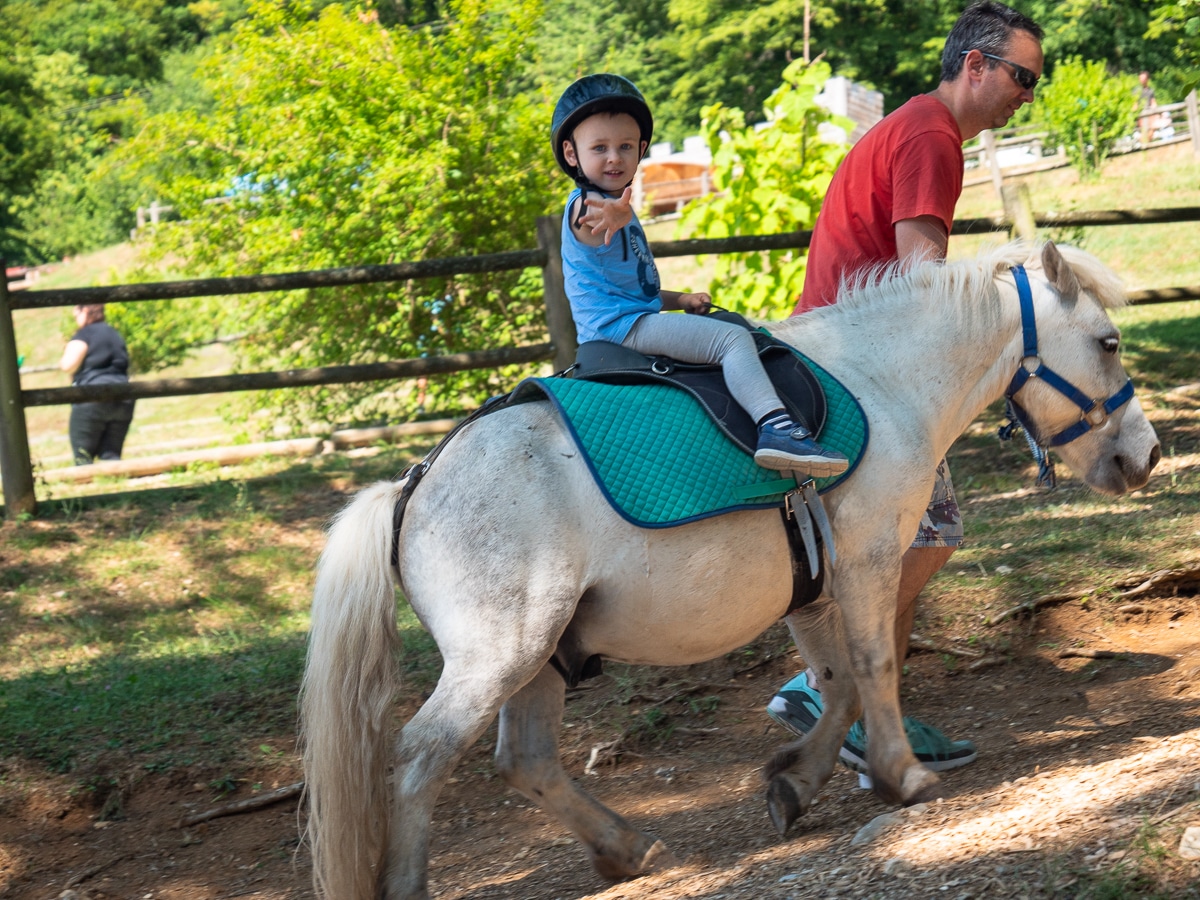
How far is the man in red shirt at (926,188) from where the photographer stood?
3350mm

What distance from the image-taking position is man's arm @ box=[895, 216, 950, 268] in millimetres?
3336

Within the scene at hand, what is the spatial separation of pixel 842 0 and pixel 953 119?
136 feet

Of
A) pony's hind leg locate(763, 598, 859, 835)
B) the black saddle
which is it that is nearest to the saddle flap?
the black saddle

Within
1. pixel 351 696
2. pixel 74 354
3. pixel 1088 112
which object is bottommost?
pixel 351 696

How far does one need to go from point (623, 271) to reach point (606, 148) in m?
0.33

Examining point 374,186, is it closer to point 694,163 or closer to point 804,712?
point 804,712

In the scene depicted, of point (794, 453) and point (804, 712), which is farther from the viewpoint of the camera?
point (804, 712)

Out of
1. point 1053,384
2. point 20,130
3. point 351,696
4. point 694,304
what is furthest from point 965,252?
point 20,130

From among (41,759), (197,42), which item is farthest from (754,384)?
(197,42)

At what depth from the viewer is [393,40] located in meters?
10.4

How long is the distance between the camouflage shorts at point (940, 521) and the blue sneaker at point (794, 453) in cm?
81

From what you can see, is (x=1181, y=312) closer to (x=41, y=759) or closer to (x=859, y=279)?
(x=859, y=279)

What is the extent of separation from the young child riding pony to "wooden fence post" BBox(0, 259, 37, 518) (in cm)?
507

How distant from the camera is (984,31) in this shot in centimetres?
347
